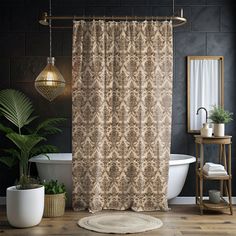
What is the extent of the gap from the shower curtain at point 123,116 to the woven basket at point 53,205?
24cm

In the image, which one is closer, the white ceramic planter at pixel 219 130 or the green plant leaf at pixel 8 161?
the white ceramic planter at pixel 219 130

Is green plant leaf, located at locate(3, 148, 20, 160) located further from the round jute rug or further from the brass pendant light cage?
the round jute rug

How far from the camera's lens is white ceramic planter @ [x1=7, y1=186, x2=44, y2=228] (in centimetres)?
355

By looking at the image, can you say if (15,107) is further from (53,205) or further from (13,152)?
(53,205)

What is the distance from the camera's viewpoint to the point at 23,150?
13.8 feet

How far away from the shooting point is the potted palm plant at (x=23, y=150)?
357 cm

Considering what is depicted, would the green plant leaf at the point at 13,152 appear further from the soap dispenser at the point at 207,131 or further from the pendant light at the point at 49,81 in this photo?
the soap dispenser at the point at 207,131

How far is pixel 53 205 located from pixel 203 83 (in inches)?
96.3

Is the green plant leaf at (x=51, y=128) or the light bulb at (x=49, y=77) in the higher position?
the light bulb at (x=49, y=77)

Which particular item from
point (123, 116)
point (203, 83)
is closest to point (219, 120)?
point (203, 83)

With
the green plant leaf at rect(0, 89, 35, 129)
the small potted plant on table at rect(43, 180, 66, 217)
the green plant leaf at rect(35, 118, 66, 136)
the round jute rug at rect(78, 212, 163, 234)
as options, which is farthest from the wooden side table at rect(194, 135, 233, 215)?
the green plant leaf at rect(0, 89, 35, 129)

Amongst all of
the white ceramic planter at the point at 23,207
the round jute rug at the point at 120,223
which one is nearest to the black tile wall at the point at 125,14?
the round jute rug at the point at 120,223

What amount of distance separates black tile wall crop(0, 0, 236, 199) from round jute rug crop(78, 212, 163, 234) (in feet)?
3.63

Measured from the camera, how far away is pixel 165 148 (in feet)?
13.9
